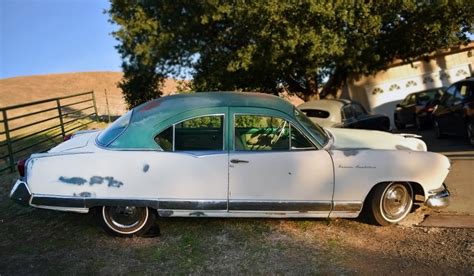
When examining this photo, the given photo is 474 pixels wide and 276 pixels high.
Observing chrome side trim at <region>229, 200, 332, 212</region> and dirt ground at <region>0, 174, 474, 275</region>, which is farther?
chrome side trim at <region>229, 200, 332, 212</region>

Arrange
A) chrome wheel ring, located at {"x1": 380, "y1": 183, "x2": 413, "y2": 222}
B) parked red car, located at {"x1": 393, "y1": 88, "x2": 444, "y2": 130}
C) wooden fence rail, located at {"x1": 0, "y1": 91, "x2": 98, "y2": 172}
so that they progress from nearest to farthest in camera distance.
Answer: chrome wheel ring, located at {"x1": 380, "y1": 183, "x2": 413, "y2": 222}
wooden fence rail, located at {"x1": 0, "y1": 91, "x2": 98, "y2": 172}
parked red car, located at {"x1": 393, "y1": 88, "x2": 444, "y2": 130}

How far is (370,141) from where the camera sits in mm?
5816

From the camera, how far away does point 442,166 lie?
5613 mm

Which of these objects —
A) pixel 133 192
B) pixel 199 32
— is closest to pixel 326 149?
pixel 133 192

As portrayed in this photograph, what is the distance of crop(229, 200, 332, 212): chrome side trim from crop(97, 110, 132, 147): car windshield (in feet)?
4.88

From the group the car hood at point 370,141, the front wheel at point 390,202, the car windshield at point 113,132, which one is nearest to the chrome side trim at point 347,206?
the front wheel at point 390,202

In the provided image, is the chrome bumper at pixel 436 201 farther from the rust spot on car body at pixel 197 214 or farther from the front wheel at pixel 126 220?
the front wheel at pixel 126 220

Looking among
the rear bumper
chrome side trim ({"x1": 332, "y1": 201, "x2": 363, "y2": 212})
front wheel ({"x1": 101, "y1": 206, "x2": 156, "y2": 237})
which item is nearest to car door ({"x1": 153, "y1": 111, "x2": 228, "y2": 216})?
front wheel ({"x1": 101, "y1": 206, "x2": 156, "y2": 237})

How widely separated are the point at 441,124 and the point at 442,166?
7.07 m

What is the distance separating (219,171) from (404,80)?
19.4m

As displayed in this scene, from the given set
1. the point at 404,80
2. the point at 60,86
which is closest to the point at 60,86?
the point at 60,86

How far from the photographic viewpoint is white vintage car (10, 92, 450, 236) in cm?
520

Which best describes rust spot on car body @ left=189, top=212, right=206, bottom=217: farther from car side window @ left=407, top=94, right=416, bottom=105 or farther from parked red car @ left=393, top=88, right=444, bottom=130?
car side window @ left=407, top=94, right=416, bottom=105

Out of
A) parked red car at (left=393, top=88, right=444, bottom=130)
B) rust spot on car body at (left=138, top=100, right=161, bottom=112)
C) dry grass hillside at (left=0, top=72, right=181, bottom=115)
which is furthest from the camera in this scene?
dry grass hillside at (left=0, top=72, right=181, bottom=115)
